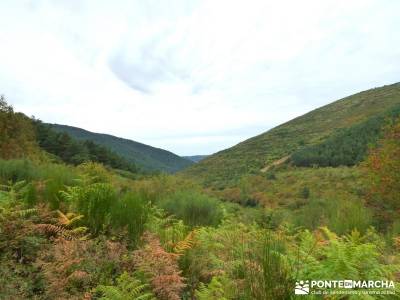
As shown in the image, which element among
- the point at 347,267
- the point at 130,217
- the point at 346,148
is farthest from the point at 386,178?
the point at 346,148

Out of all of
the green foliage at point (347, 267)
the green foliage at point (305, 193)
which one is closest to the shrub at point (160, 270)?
the green foliage at point (347, 267)

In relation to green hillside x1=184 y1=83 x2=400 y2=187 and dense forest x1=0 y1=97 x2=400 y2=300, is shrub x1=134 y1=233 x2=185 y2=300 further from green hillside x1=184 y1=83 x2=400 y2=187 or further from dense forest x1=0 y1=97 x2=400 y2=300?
green hillside x1=184 y1=83 x2=400 y2=187

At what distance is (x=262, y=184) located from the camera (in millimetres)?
40375

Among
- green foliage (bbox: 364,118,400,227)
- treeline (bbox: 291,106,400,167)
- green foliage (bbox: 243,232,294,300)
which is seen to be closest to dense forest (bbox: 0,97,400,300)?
green foliage (bbox: 243,232,294,300)

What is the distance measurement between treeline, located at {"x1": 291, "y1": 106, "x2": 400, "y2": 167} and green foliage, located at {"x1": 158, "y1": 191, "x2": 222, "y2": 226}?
1357 inches

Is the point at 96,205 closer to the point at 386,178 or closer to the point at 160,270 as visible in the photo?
the point at 160,270

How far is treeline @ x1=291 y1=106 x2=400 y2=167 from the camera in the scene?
141 feet

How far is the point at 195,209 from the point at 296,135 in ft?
Result: 235

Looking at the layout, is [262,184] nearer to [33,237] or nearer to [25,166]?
[25,166]

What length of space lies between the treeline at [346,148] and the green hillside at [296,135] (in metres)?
7.56

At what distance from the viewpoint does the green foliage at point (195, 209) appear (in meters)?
8.59

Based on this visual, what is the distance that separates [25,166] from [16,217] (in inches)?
171

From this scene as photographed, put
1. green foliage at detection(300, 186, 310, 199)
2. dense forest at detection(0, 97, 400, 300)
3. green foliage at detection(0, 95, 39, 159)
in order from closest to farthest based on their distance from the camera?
1. dense forest at detection(0, 97, 400, 300)
2. green foliage at detection(0, 95, 39, 159)
3. green foliage at detection(300, 186, 310, 199)

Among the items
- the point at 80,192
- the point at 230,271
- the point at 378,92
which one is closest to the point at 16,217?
the point at 80,192
